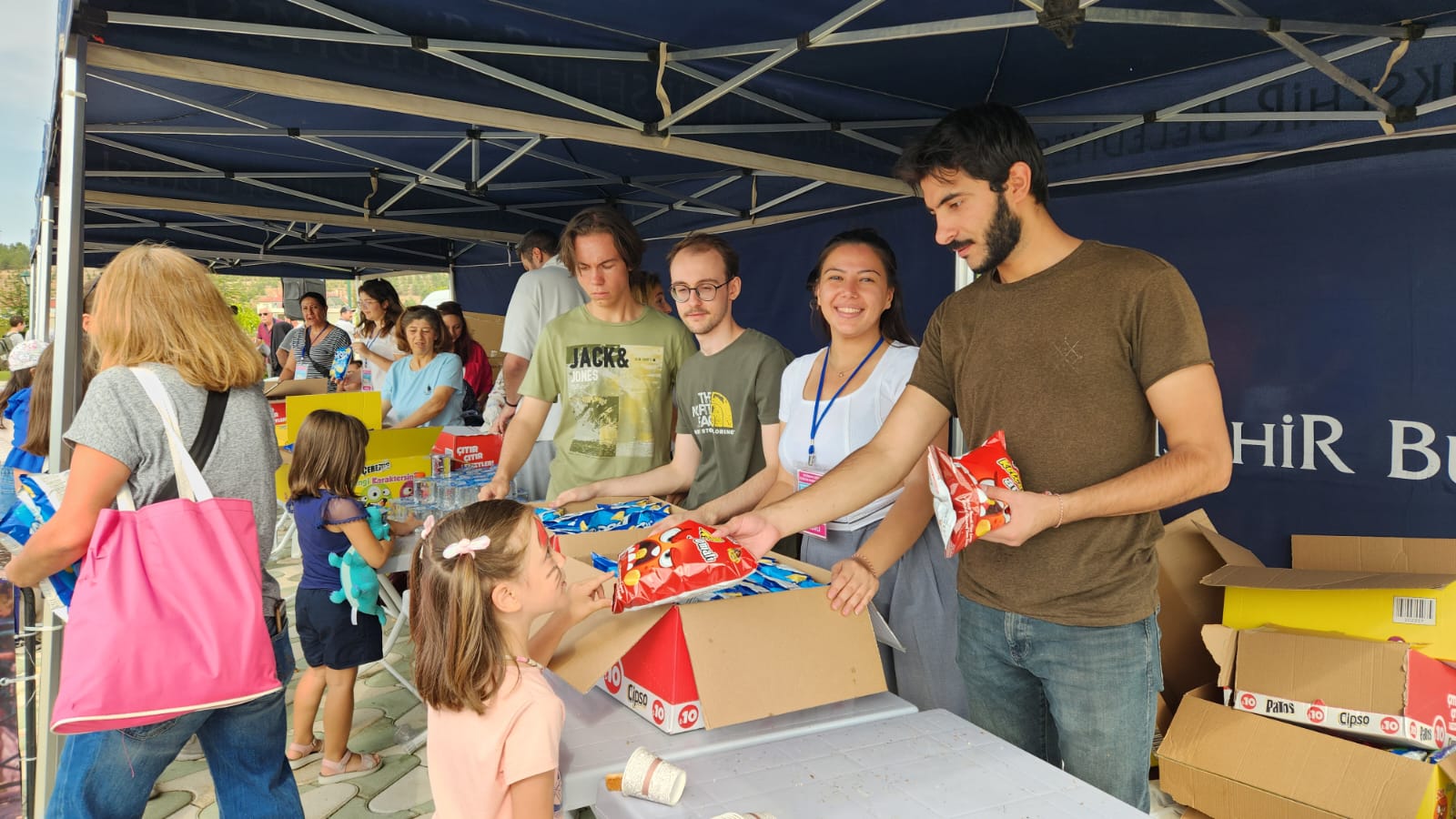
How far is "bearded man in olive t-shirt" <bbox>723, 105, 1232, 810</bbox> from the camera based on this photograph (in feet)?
4.11

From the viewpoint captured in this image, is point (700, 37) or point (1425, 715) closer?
point (1425, 715)

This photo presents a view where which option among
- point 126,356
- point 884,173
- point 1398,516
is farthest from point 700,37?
point 1398,516

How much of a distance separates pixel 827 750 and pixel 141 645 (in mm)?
1156

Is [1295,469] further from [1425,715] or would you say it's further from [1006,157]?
[1006,157]

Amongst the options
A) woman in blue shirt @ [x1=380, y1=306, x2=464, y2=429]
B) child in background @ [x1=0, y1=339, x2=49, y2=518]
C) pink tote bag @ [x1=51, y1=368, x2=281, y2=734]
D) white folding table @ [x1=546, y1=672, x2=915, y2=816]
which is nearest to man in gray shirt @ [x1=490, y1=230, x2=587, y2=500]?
woman in blue shirt @ [x1=380, y1=306, x2=464, y2=429]

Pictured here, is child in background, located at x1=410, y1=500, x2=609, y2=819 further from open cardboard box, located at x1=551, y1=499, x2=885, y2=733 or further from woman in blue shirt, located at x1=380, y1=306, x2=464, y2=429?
woman in blue shirt, located at x1=380, y1=306, x2=464, y2=429

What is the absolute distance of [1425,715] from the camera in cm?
219

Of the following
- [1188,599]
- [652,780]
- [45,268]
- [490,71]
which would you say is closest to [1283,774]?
[1188,599]

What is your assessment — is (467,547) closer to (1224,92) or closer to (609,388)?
(609,388)

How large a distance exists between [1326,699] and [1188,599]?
595mm

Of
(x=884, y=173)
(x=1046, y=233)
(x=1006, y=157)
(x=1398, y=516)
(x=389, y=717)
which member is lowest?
(x=389, y=717)

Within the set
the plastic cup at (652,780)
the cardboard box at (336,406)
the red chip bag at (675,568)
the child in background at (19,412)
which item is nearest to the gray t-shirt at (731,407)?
the red chip bag at (675,568)

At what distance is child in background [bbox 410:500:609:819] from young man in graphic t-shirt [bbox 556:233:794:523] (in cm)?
86

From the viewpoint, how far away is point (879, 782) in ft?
3.71
